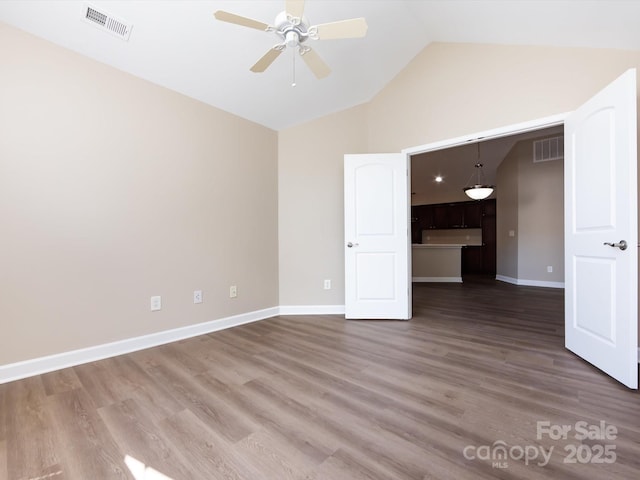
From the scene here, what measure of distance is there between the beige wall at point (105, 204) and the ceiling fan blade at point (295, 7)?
1.70 m

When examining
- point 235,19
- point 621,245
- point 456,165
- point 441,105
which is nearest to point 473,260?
point 456,165

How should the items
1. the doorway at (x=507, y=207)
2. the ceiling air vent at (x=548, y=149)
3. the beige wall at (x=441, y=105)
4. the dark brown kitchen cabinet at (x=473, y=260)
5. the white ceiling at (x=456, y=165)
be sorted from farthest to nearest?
the dark brown kitchen cabinet at (x=473, y=260) → the white ceiling at (x=456, y=165) → the doorway at (x=507, y=207) → the ceiling air vent at (x=548, y=149) → the beige wall at (x=441, y=105)

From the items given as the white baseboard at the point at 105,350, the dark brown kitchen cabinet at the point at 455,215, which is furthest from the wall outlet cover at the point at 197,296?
the dark brown kitchen cabinet at the point at 455,215

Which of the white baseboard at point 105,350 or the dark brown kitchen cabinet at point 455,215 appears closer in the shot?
the white baseboard at point 105,350

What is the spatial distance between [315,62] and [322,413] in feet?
7.56

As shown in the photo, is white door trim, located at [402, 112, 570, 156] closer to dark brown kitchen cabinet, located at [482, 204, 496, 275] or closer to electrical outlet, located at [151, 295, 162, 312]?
electrical outlet, located at [151, 295, 162, 312]

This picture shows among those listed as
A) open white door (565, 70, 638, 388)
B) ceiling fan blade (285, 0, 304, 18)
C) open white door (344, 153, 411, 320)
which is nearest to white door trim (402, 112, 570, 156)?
open white door (565, 70, 638, 388)

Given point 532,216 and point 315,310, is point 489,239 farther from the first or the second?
point 315,310

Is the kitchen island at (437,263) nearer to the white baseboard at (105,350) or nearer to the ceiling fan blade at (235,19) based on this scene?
the white baseboard at (105,350)

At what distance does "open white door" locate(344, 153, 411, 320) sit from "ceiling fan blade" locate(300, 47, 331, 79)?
1.36 metres

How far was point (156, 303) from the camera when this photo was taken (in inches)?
107

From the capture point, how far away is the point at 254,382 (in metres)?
1.95

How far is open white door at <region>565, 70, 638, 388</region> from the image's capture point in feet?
5.90

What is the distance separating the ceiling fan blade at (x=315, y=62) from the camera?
2.02 m
